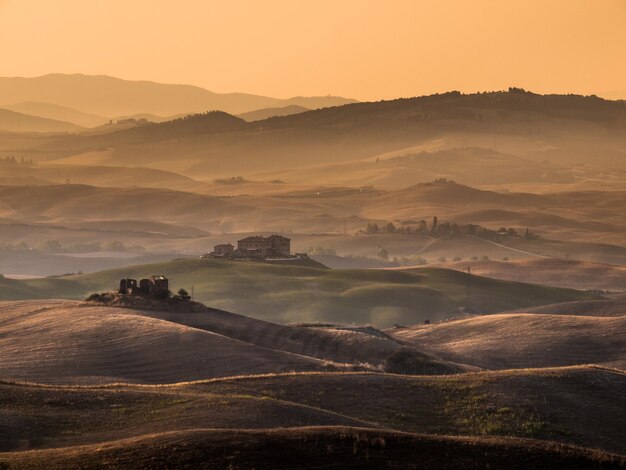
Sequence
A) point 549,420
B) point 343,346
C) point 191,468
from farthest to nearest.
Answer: point 343,346 < point 549,420 < point 191,468

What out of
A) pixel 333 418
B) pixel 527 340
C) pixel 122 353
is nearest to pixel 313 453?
pixel 333 418

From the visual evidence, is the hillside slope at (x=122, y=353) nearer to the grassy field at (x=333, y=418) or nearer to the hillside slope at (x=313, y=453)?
the grassy field at (x=333, y=418)

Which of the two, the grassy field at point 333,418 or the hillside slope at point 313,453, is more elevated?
the hillside slope at point 313,453

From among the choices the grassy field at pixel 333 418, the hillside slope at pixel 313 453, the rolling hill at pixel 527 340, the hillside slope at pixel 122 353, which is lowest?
the rolling hill at pixel 527 340

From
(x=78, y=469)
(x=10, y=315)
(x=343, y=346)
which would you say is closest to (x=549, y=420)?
(x=78, y=469)

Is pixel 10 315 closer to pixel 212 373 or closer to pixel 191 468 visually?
pixel 212 373

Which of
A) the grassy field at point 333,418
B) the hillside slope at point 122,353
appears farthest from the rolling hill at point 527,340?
the grassy field at point 333,418

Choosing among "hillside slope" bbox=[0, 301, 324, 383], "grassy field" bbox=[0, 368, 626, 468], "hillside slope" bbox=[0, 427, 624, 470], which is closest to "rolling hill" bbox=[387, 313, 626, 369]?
"hillside slope" bbox=[0, 301, 324, 383]

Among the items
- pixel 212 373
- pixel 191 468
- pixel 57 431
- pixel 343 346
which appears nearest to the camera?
pixel 191 468

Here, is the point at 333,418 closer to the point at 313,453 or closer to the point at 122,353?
the point at 313,453

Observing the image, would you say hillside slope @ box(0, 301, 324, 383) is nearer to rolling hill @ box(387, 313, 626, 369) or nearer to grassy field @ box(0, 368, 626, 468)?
grassy field @ box(0, 368, 626, 468)

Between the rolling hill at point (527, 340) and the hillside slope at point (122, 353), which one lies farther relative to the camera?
the rolling hill at point (527, 340)

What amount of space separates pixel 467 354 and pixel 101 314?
26312 millimetres

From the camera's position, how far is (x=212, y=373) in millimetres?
90375
